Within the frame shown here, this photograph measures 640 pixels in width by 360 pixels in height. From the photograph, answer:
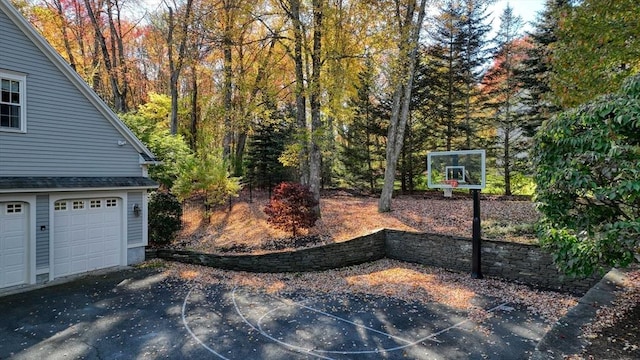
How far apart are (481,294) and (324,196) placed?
1135 centimetres

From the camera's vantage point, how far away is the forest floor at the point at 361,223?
10180 mm

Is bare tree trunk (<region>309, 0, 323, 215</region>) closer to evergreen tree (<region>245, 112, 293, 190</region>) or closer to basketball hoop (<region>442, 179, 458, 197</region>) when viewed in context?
basketball hoop (<region>442, 179, 458, 197</region>)

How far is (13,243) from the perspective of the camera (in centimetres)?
838

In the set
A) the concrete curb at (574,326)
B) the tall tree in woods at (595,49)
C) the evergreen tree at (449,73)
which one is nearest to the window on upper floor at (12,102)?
the concrete curb at (574,326)

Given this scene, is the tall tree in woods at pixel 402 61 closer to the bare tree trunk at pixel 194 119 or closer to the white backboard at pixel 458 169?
the white backboard at pixel 458 169

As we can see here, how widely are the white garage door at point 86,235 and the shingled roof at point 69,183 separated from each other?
1.80ft

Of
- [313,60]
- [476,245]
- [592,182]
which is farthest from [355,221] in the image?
[592,182]

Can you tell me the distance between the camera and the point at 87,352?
537cm

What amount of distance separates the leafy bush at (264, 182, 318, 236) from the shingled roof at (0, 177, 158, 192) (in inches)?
155

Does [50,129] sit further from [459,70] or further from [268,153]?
[459,70]

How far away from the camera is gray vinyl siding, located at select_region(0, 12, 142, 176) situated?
27.5ft

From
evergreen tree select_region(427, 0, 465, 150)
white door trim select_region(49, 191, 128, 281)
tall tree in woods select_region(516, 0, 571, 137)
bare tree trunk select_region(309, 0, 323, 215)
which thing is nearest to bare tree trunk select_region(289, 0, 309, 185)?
bare tree trunk select_region(309, 0, 323, 215)

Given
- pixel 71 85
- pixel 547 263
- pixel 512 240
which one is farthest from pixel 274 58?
pixel 547 263

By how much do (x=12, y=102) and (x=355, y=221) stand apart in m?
10.5
